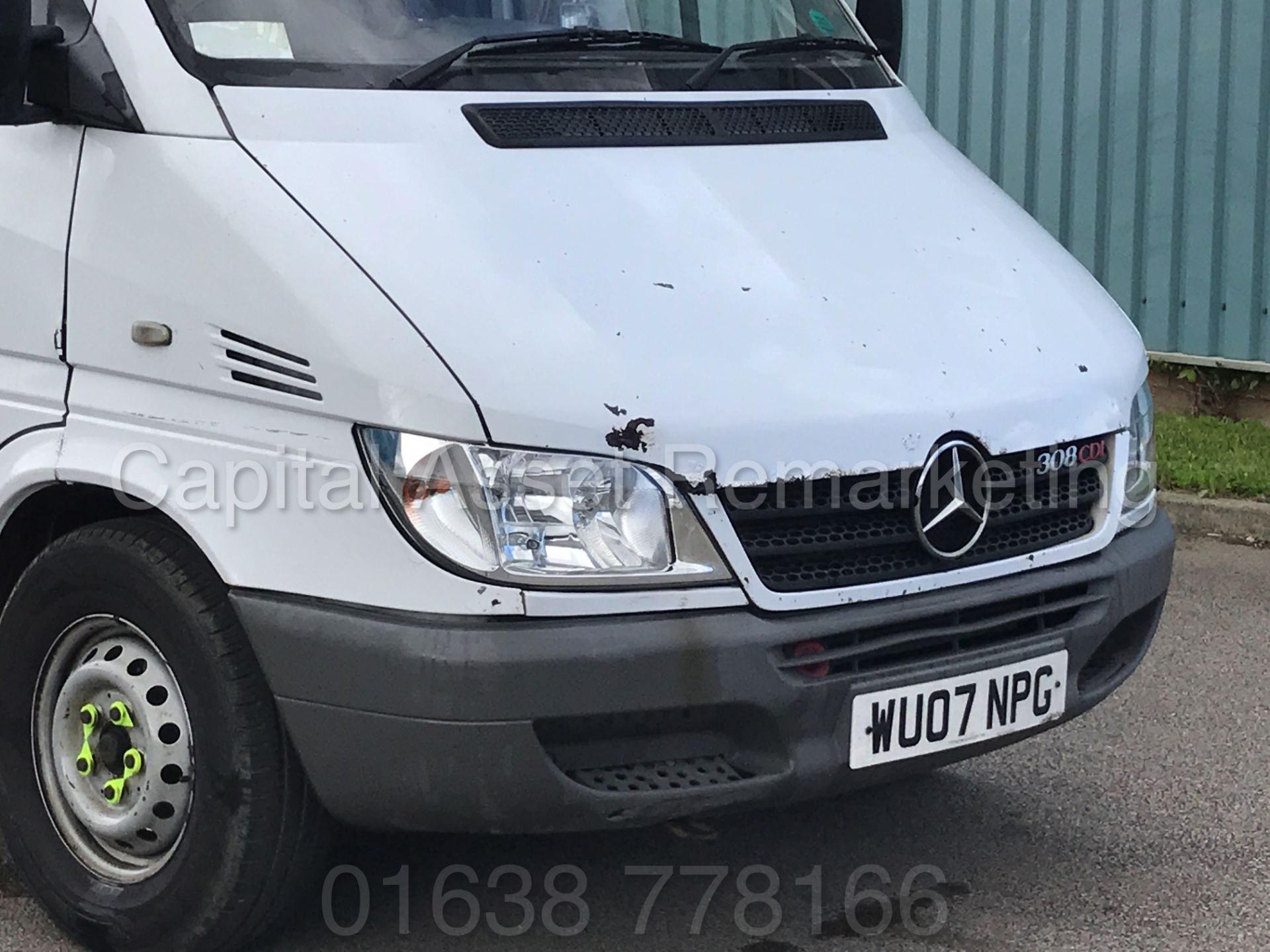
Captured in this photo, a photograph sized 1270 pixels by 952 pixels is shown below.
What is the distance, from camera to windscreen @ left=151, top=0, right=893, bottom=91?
11.0 feet

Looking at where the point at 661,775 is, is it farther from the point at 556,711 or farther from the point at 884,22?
the point at 884,22

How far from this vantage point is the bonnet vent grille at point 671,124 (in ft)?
11.1

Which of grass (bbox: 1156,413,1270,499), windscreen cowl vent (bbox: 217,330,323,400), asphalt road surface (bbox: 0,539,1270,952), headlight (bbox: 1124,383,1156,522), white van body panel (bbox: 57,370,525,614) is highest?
windscreen cowl vent (bbox: 217,330,323,400)

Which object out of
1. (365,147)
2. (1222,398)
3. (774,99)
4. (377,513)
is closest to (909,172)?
(774,99)

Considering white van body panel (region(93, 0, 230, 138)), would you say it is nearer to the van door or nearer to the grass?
the van door

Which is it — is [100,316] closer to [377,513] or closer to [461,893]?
[377,513]

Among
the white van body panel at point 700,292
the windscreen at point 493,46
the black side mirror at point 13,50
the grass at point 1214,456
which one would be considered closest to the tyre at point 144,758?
the white van body panel at point 700,292

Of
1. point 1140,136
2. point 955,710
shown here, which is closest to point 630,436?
point 955,710

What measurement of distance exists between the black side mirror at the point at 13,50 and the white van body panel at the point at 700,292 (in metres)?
0.37

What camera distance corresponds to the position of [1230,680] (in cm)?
512

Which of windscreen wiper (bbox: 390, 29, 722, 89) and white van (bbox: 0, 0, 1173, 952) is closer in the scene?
white van (bbox: 0, 0, 1173, 952)

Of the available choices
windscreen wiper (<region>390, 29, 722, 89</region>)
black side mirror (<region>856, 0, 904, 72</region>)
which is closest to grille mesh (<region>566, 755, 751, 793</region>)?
windscreen wiper (<region>390, 29, 722, 89</region>)

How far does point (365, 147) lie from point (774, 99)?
0.96 meters

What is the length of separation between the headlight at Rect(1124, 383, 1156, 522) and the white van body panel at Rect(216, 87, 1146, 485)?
0.06 metres
